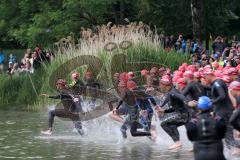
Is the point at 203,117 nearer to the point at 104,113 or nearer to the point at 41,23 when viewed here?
the point at 104,113

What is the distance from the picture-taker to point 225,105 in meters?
16.2

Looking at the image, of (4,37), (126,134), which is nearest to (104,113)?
(126,134)

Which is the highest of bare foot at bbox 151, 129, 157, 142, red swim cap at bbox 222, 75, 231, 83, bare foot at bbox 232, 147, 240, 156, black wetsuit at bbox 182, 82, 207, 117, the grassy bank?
the grassy bank

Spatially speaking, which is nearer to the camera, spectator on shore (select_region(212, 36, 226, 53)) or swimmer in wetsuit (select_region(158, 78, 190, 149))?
swimmer in wetsuit (select_region(158, 78, 190, 149))

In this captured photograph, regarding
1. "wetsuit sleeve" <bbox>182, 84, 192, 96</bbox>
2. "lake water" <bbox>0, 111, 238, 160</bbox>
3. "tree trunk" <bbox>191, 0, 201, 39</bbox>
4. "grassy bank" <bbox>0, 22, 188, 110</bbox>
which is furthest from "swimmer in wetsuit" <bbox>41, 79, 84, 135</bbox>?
"tree trunk" <bbox>191, 0, 201, 39</bbox>

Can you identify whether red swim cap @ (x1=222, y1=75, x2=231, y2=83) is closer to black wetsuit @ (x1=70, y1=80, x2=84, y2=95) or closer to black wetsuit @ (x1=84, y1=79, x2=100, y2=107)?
black wetsuit @ (x1=70, y1=80, x2=84, y2=95)

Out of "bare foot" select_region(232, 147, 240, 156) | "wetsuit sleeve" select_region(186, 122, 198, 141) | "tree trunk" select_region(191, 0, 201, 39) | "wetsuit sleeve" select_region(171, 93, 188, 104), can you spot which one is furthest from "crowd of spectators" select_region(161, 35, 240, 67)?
"wetsuit sleeve" select_region(186, 122, 198, 141)

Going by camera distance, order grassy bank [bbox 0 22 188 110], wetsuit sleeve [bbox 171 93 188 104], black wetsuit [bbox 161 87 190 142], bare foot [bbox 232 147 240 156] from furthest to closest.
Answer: grassy bank [bbox 0 22 188 110] → black wetsuit [bbox 161 87 190 142] → wetsuit sleeve [bbox 171 93 188 104] → bare foot [bbox 232 147 240 156]

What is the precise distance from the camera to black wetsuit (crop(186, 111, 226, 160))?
11.9 meters

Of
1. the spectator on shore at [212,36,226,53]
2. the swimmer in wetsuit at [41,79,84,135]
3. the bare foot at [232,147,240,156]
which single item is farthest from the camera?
the spectator on shore at [212,36,226,53]

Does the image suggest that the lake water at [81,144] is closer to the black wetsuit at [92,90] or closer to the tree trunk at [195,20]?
the black wetsuit at [92,90]

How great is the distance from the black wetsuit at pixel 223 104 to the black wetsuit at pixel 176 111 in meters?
1.22

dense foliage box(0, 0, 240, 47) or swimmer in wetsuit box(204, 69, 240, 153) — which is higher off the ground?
dense foliage box(0, 0, 240, 47)

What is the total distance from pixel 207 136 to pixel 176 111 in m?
5.88
